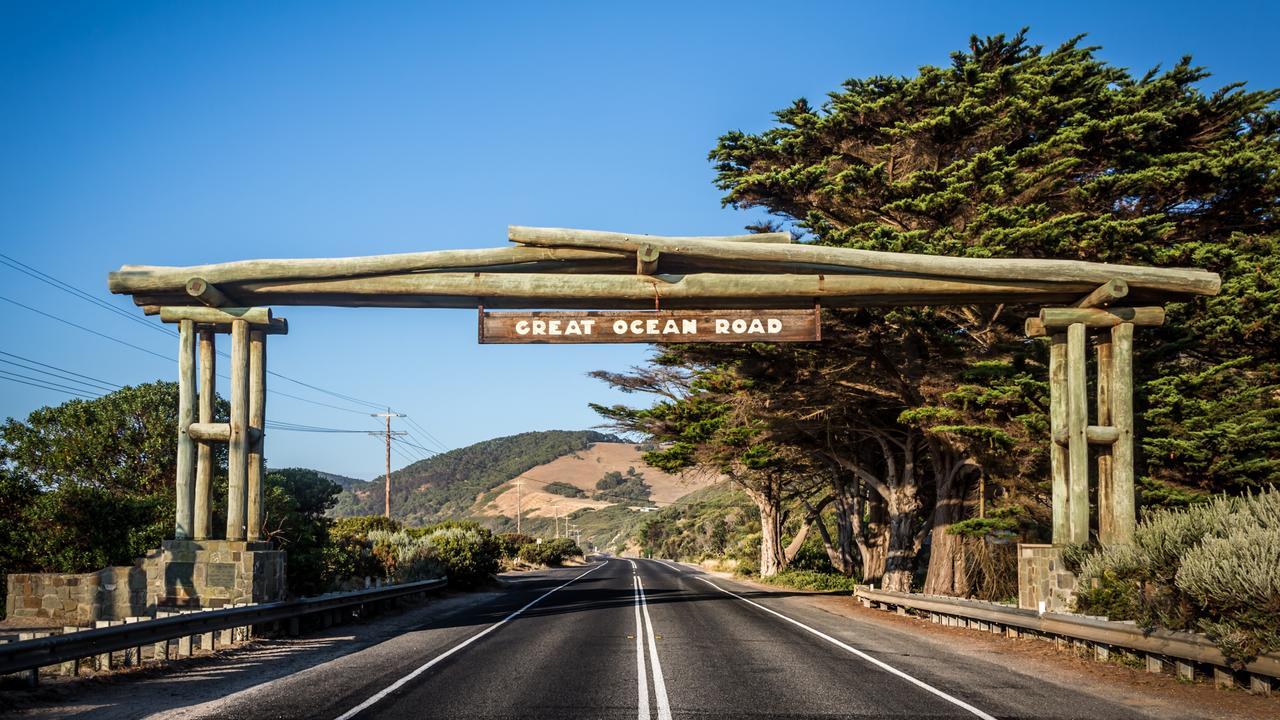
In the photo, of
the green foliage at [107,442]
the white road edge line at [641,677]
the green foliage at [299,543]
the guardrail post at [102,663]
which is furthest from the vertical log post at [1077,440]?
the green foliage at [107,442]

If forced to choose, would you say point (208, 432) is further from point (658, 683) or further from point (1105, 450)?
point (1105, 450)

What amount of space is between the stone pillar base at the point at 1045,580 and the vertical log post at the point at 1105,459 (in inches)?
35.0

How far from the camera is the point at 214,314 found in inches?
620

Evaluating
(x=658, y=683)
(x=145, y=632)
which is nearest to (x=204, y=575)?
(x=145, y=632)

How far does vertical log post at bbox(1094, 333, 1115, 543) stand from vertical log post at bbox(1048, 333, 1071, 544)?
1.77ft

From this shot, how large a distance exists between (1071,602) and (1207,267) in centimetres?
977

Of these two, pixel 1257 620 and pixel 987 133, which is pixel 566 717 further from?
pixel 987 133

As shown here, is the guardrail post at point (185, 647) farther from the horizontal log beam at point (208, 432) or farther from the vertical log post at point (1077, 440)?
the vertical log post at point (1077, 440)

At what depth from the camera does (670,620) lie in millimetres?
19625

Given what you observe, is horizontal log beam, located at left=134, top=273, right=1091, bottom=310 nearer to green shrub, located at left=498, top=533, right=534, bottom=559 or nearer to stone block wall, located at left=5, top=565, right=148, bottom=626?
stone block wall, located at left=5, top=565, right=148, bottom=626

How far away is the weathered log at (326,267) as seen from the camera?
1522 centimetres

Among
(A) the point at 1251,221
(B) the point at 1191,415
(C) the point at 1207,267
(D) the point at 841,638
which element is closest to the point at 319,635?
(D) the point at 841,638

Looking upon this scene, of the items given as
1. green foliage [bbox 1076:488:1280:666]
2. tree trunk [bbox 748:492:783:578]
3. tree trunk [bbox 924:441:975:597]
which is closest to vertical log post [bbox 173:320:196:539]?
green foliage [bbox 1076:488:1280:666]

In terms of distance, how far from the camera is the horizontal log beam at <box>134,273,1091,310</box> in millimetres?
15312
